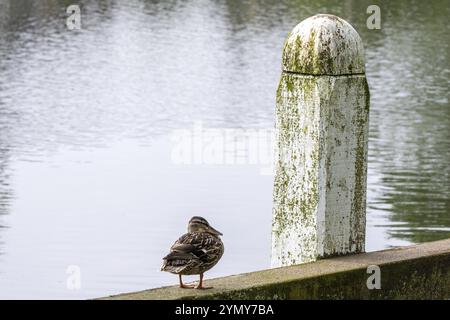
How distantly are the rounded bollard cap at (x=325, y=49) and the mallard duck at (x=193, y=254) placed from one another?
113cm

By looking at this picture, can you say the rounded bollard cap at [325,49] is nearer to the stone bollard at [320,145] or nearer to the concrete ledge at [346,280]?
the stone bollard at [320,145]

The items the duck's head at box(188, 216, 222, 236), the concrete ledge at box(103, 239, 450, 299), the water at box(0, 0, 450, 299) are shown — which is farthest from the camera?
the water at box(0, 0, 450, 299)

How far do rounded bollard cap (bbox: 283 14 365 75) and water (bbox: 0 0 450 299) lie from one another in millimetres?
7134

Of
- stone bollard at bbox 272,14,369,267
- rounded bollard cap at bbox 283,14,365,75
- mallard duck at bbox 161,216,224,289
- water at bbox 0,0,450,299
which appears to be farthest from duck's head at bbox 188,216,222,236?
water at bbox 0,0,450,299

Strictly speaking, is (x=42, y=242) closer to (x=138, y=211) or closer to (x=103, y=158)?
(x=138, y=211)

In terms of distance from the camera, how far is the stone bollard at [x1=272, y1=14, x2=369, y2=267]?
712cm

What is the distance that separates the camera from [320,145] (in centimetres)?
710

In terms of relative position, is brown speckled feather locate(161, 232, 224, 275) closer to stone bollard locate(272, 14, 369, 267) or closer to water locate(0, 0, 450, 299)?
stone bollard locate(272, 14, 369, 267)

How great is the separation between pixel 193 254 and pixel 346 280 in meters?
0.81

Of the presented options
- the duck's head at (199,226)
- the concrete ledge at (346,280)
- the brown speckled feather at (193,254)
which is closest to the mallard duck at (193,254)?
the brown speckled feather at (193,254)

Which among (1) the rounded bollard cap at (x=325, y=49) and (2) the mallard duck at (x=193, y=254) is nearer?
(2) the mallard duck at (x=193, y=254)

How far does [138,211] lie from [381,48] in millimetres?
22565

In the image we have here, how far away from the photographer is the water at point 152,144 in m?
15.7

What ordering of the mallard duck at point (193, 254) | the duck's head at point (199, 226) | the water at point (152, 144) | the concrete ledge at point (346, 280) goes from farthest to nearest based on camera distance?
the water at point (152, 144) < the duck's head at point (199, 226) < the mallard duck at point (193, 254) < the concrete ledge at point (346, 280)
